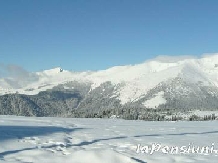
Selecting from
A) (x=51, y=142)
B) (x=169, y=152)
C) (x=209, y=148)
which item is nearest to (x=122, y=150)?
(x=169, y=152)

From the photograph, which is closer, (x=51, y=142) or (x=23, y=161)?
(x=23, y=161)

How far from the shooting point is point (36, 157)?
1759cm

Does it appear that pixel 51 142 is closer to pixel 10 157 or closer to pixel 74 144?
pixel 74 144

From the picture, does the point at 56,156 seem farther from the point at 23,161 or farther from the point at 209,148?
the point at 209,148

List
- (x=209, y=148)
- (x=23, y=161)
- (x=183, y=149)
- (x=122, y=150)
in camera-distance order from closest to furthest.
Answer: (x=23, y=161)
(x=122, y=150)
(x=183, y=149)
(x=209, y=148)

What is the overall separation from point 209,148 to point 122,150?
6543 mm

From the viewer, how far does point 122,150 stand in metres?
21.4

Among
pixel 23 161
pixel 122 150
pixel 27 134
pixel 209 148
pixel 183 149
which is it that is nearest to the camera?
pixel 23 161

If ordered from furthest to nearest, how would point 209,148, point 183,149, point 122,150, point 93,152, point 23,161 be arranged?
1. point 209,148
2. point 183,149
3. point 122,150
4. point 93,152
5. point 23,161

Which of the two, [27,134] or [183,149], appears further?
[27,134]

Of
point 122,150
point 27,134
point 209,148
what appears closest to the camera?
point 122,150

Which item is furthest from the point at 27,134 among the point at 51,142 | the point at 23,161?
the point at 23,161

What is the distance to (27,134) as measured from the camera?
26.1 metres

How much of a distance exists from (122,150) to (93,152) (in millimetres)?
3793
